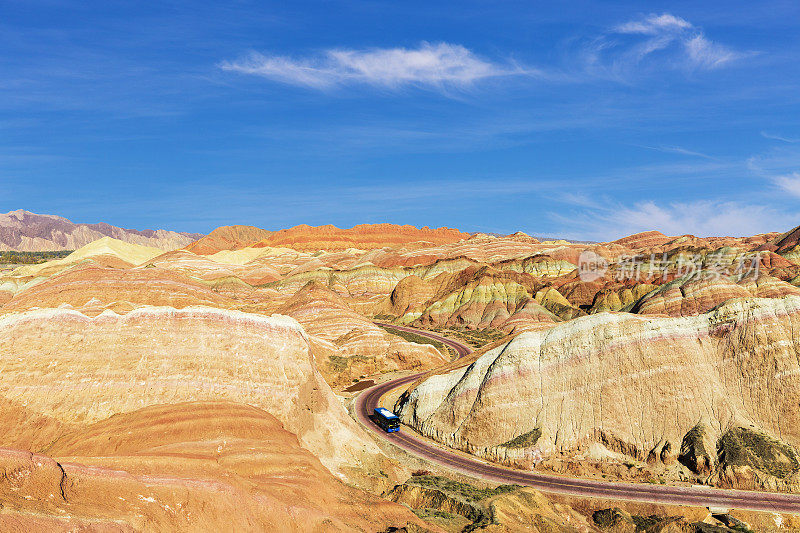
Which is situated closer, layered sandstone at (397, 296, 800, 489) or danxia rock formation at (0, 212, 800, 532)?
danxia rock formation at (0, 212, 800, 532)

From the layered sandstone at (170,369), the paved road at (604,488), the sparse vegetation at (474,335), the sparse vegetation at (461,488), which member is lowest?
the sparse vegetation at (461,488)

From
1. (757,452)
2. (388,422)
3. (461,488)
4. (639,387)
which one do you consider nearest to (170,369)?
(388,422)

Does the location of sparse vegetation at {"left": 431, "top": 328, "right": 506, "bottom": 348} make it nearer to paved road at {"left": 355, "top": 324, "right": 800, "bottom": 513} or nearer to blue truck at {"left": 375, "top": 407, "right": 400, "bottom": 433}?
blue truck at {"left": 375, "top": 407, "right": 400, "bottom": 433}

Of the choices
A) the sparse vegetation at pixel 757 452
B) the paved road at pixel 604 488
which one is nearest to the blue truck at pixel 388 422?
the paved road at pixel 604 488

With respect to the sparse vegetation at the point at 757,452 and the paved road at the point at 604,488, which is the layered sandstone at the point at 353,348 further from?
the sparse vegetation at the point at 757,452

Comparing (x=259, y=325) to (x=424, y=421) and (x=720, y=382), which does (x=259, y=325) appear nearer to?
(x=424, y=421)

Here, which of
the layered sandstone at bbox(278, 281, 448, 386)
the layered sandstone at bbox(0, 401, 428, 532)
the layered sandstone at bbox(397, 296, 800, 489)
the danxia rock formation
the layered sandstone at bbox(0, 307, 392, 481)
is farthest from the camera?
the layered sandstone at bbox(278, 281, 448, 386)

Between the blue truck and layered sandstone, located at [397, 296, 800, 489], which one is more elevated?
layered sandstone, located at [397, 296, 800, 489]

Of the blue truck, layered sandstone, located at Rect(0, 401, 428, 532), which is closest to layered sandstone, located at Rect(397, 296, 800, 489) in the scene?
the blue truck
